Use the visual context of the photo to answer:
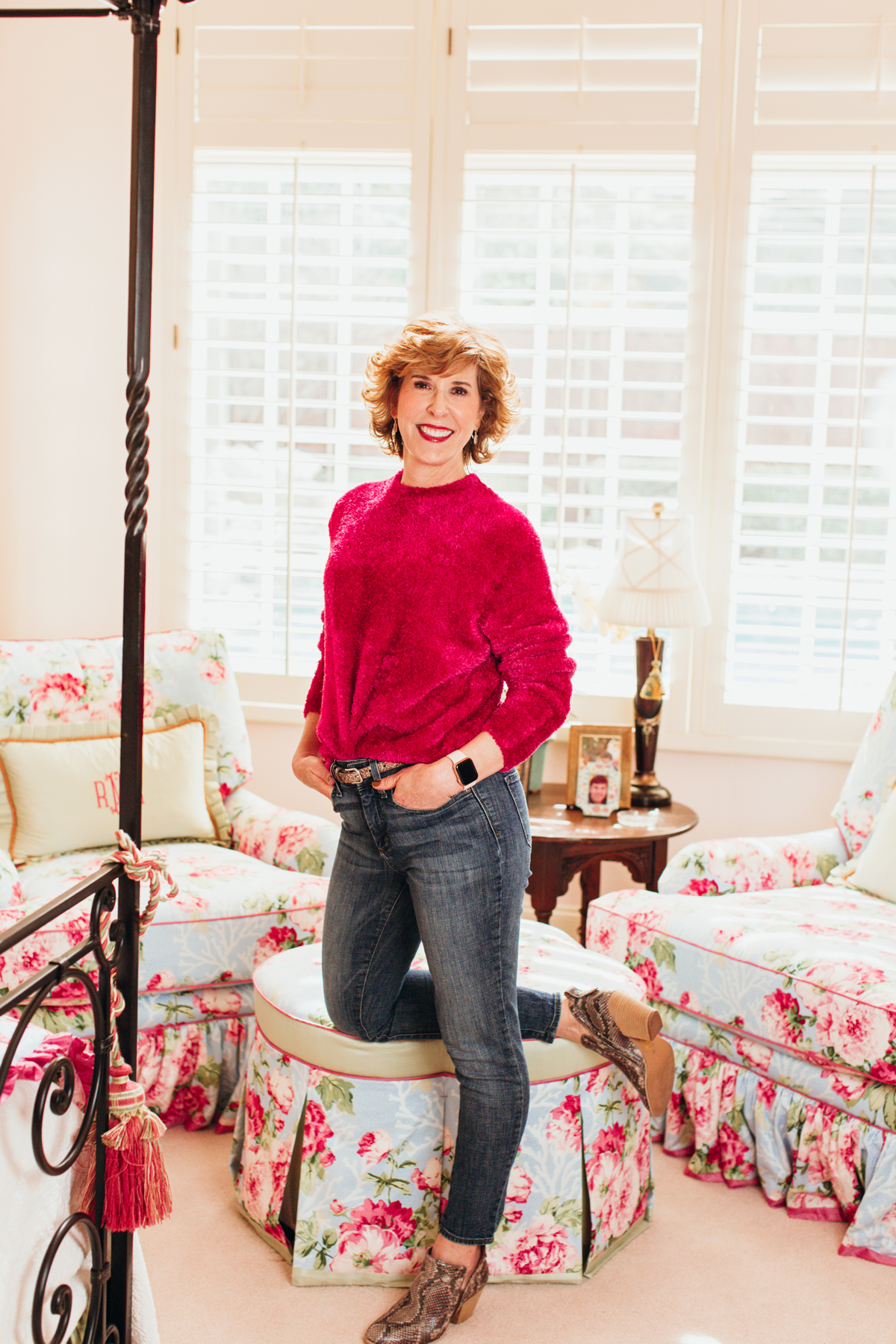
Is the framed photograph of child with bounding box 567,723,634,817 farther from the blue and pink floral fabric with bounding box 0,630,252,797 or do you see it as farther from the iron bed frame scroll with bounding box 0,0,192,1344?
the iron bed frame scroll with bounding box 0,0,192,1344

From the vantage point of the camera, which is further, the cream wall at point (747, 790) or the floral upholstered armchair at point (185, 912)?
the cream wall at point (747, 790)

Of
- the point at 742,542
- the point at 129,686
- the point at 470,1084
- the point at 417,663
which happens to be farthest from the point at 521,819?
the point at 742,542

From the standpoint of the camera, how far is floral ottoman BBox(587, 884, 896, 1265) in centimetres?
194

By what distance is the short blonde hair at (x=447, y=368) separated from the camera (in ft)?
5.24

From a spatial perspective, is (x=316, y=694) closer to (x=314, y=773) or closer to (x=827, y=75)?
(x=314, y=773)

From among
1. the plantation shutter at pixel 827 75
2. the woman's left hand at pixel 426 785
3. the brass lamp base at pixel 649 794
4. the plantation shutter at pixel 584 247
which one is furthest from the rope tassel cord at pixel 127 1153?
the plantation shutter at pixel 827 75

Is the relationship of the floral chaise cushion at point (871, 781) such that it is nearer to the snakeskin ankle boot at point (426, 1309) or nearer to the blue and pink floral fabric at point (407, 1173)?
the blue and pink floral fabric at point (407, 1173)

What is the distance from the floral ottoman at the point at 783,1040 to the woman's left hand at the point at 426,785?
34.6 inches

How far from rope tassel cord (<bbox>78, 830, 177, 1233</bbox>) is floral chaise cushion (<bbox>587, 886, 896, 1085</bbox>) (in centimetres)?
122

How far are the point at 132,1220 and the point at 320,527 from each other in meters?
2.24

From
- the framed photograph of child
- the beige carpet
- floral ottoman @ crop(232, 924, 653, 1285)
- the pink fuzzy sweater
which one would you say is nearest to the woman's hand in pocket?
the pink fuzzy sweater

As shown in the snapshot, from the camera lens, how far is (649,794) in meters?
2.90

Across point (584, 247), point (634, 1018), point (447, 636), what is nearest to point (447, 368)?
point (447, 636)

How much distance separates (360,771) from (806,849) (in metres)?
1.42
